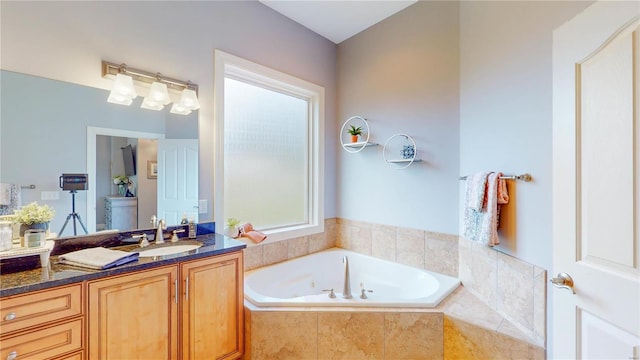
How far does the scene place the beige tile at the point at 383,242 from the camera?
2.80 meters

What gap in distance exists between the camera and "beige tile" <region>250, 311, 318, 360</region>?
1853 millimetres

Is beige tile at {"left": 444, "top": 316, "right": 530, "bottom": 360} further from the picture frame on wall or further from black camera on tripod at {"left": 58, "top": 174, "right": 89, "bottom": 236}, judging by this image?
black camera on tripod at {"left": 58, "top": 174, "right": 89, "bottom": 236}

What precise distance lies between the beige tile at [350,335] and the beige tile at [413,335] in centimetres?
6

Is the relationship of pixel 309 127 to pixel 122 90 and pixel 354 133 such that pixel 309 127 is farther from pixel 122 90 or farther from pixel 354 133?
pixel 122 90

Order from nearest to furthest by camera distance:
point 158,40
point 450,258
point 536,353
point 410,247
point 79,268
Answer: point 79,268, point 536,353, point 158,40, point 450,258, point 410,247

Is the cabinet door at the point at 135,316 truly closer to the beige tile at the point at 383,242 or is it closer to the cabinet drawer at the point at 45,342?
the cabinet drawer at the point at 45,342

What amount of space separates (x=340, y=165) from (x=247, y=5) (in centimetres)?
186

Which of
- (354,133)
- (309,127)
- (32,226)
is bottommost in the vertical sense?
(32,226)

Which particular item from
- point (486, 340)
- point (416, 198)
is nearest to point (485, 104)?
point (416, 198)

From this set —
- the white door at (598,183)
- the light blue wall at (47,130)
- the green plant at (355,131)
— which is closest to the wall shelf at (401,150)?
the green plant at (355,131)

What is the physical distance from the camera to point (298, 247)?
2961 mm

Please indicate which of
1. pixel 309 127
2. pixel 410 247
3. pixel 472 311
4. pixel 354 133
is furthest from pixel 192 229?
pixel 472 311

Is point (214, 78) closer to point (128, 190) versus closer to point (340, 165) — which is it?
point (128, 190)

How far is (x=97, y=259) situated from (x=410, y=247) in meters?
2.39
